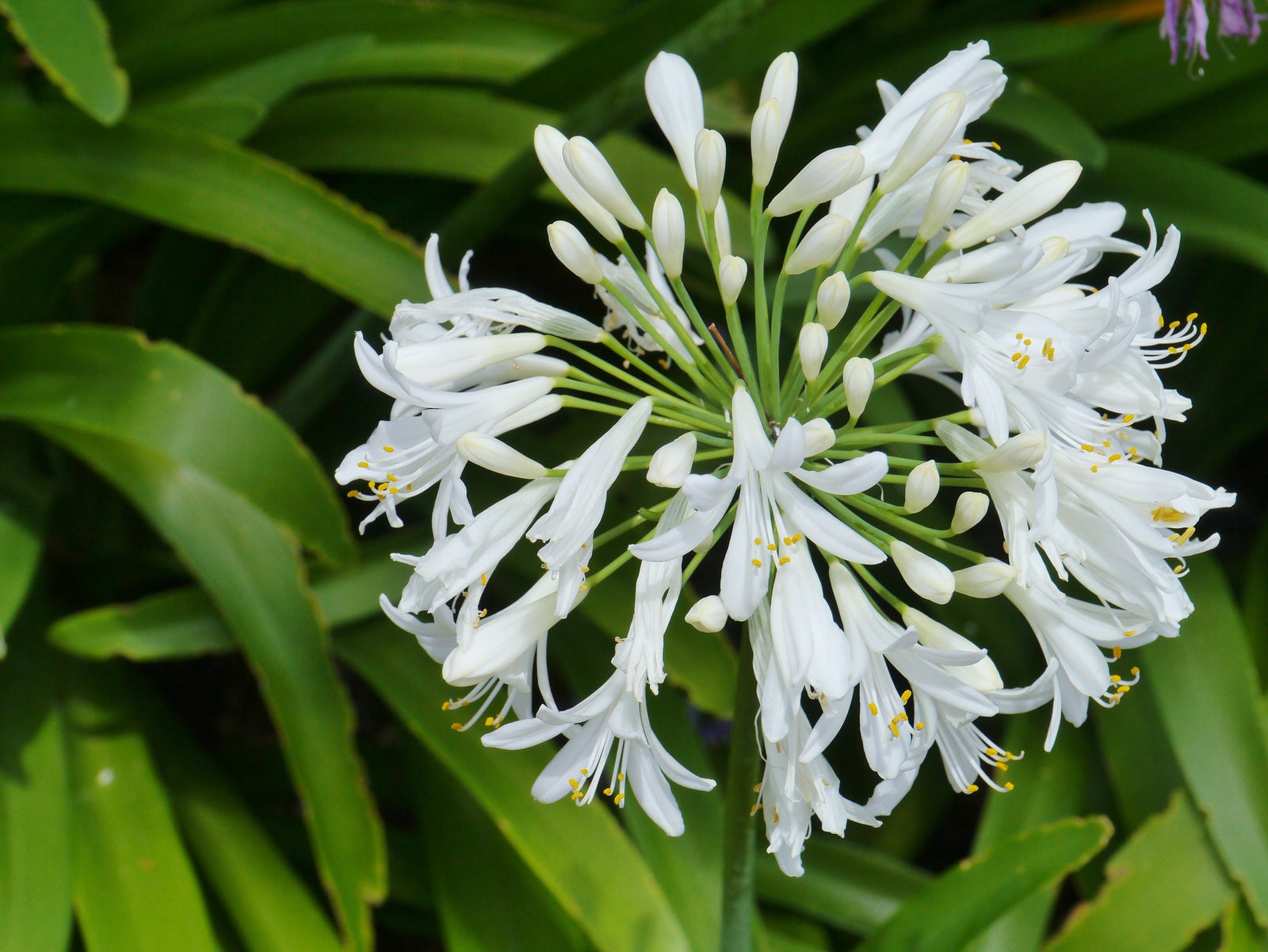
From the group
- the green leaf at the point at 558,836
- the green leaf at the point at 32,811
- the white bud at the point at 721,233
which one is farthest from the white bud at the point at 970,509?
the green leaf at the point at 32,811

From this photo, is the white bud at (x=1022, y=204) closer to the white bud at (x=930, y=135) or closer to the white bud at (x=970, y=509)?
the white bud at (x=930, y=135)

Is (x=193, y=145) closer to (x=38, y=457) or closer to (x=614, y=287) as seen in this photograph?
(x=38, y=457)

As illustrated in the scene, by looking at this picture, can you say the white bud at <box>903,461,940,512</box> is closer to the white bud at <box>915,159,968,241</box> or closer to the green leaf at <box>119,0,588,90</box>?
the white bud at <box>915,159,968,241</box>

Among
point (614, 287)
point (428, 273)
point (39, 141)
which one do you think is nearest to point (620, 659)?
point (614, 287)

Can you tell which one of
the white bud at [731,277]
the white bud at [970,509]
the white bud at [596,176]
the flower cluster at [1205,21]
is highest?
the flower cluster at [1205,21]

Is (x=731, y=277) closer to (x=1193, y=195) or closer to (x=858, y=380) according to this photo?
(x=858, y=380)

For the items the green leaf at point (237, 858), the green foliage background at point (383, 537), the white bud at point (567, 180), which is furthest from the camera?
the green leaf at point (237, 858)

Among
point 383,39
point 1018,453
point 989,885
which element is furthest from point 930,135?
point 383,39
